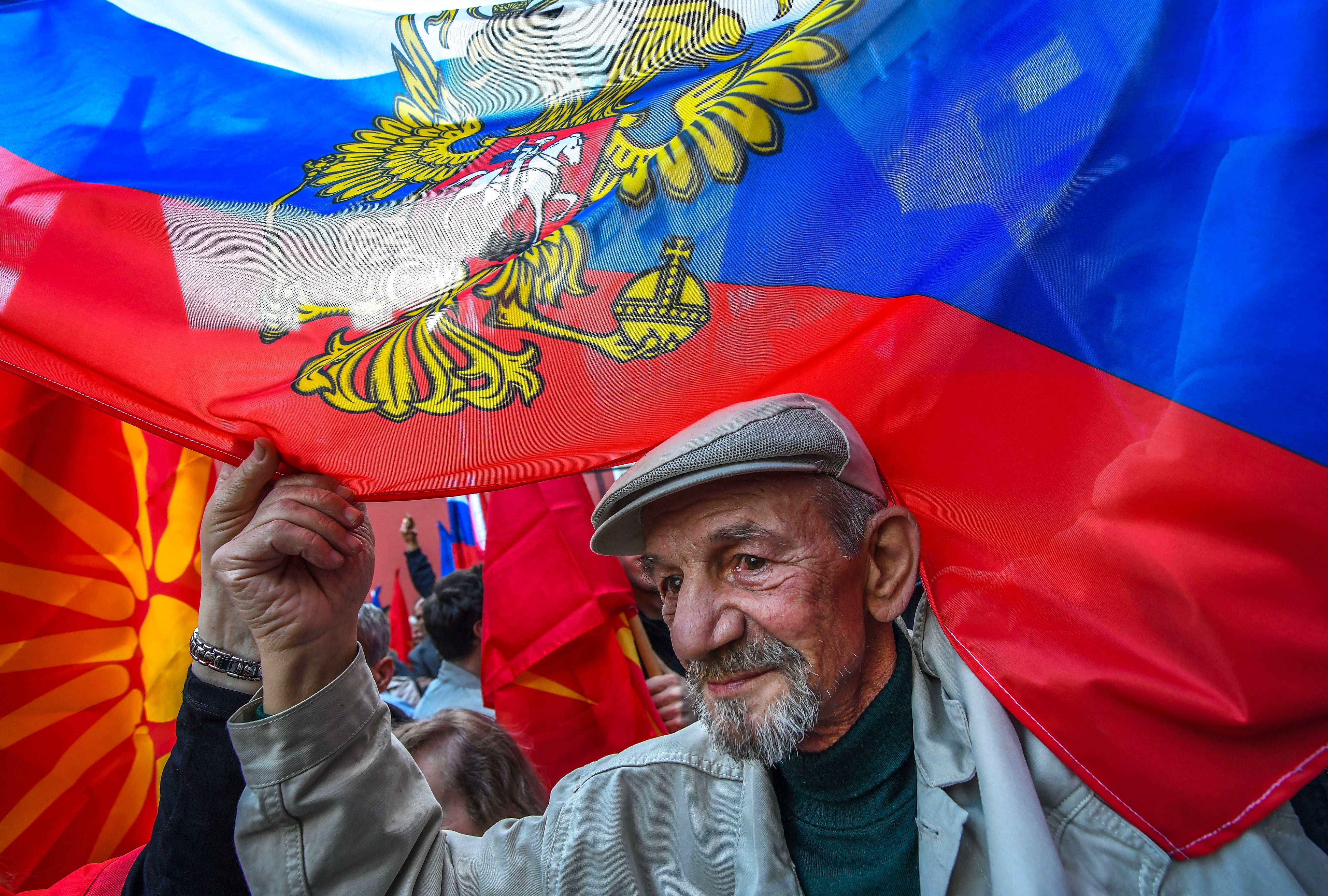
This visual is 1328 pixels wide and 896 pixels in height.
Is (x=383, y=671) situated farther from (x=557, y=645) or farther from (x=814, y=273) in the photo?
(x=814, y=273)

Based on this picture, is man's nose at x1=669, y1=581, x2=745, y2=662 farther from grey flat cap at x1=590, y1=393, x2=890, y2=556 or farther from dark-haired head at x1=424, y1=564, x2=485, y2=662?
dark-haired head at x1=424, y1=564, x2=485, y2=662

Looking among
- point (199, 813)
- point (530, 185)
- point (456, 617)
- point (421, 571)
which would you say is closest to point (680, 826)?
point (199, 813)

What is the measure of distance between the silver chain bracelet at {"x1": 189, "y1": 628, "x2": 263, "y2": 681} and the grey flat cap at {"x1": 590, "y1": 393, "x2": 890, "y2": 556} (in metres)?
0.79

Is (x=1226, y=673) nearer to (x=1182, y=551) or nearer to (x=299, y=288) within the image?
(x=1182, y=551)

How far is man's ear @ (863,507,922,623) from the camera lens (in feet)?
4.99

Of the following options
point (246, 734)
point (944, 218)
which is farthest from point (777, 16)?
point (246, 734)

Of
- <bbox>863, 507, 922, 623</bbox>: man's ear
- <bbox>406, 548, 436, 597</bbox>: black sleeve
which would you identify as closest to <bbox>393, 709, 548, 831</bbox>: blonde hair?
<bbox>863, 507, 922, 623</bbox>: man's ear

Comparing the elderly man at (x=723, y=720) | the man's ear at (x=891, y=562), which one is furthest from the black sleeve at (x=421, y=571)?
the man's ear at (x=891, y=562)

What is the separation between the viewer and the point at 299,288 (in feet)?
5.07

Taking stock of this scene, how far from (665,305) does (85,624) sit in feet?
5.87

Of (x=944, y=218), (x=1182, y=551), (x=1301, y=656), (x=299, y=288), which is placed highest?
(x=299, y=288)

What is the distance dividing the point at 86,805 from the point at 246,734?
3.17 feet

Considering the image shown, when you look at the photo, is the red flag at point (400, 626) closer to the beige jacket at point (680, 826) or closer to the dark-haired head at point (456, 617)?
the dark-haired head at point (456, 617)

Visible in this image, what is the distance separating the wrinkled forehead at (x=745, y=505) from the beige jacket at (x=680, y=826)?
34 cm
